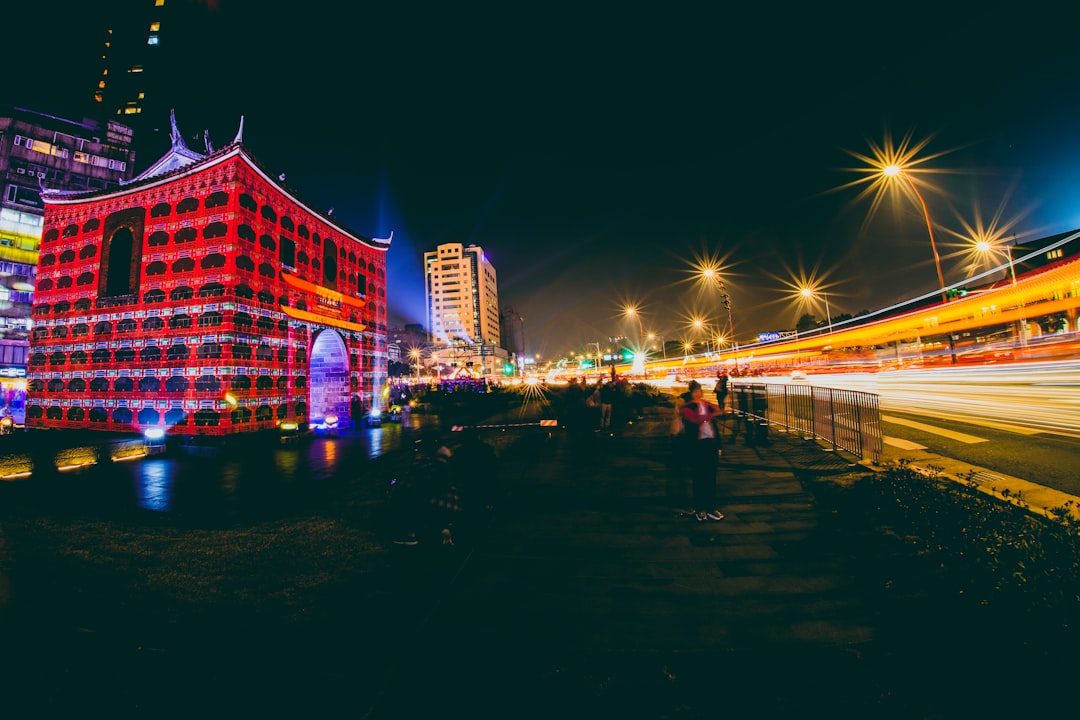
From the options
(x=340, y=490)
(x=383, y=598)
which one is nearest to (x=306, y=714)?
(x=383, y=598)

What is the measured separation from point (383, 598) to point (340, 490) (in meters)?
4.70

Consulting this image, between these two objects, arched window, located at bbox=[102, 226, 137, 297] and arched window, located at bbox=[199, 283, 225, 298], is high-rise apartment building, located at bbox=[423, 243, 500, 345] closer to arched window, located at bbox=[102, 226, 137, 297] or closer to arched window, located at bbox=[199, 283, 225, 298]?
arched window, located at bbox=[102, 226, 137, 297]

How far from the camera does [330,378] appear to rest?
22.1m

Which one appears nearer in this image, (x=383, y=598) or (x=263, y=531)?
(x=383, y=598)

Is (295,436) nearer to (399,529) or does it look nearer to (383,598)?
(399,529)

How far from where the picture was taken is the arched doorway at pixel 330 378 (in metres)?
21.9

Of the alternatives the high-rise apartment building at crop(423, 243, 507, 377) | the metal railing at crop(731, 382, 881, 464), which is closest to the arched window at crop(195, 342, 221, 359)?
the metal railing at crop(731, 382, 881, 464)

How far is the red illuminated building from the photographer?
16.2 m

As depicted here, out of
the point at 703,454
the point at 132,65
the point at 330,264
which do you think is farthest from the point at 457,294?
the point at 703,454

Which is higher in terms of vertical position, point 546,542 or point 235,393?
point 235,393

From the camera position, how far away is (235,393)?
1598 centimetres

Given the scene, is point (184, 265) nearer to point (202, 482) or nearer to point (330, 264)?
point (330, 264)

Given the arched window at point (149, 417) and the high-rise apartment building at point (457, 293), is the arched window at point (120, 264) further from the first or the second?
the high-rise apartment building at point (457, 293)

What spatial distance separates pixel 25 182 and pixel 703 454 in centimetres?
6983
